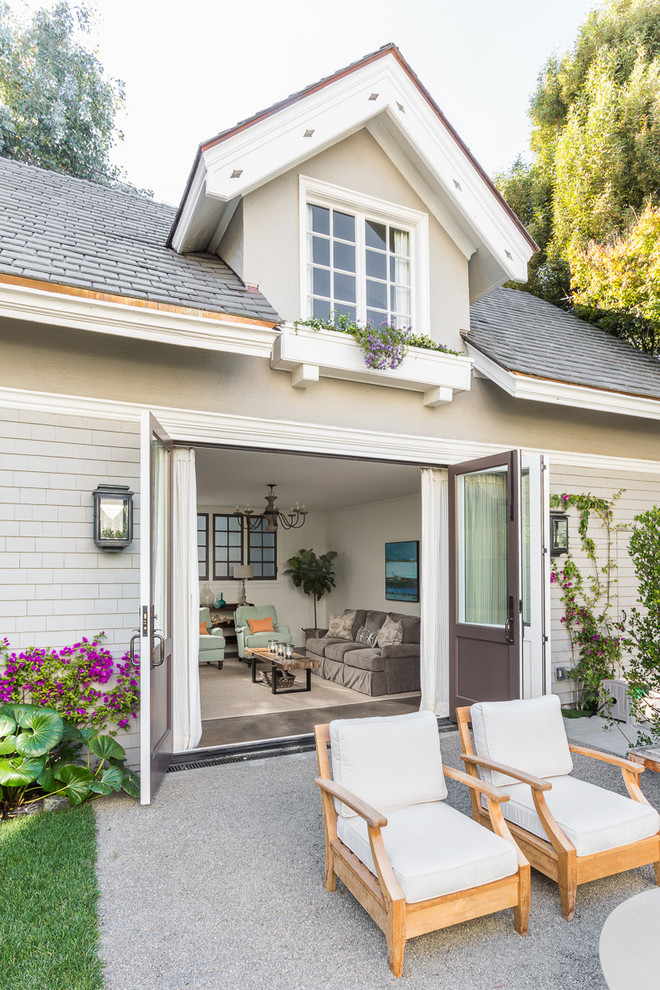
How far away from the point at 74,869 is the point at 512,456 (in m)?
4.10

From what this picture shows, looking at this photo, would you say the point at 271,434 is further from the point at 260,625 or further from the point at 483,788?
the point at 260,625

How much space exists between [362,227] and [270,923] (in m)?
5.27

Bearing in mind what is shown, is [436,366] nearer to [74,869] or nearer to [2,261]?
[2,261]

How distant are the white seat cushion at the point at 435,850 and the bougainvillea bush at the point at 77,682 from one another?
6.87 ft

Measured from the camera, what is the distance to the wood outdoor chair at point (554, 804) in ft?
8.78

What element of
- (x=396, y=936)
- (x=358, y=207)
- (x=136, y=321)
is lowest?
(x=396, y=936)

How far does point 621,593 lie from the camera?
6.74m

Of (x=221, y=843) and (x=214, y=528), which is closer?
(x=221, y=843)

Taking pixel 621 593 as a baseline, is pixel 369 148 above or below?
above

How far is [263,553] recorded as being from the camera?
12.4 m

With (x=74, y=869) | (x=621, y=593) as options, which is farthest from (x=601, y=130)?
(x=74, y=869)

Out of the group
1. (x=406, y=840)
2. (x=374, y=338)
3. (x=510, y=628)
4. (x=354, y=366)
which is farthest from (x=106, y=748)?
(x=374, y=338)

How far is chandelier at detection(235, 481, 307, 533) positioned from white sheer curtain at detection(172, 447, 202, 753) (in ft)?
14.1

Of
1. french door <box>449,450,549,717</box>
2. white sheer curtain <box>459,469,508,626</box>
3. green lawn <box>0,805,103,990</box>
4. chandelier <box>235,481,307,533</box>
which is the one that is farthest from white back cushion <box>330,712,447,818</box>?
chandelier <box>235,481,307,533</box>
